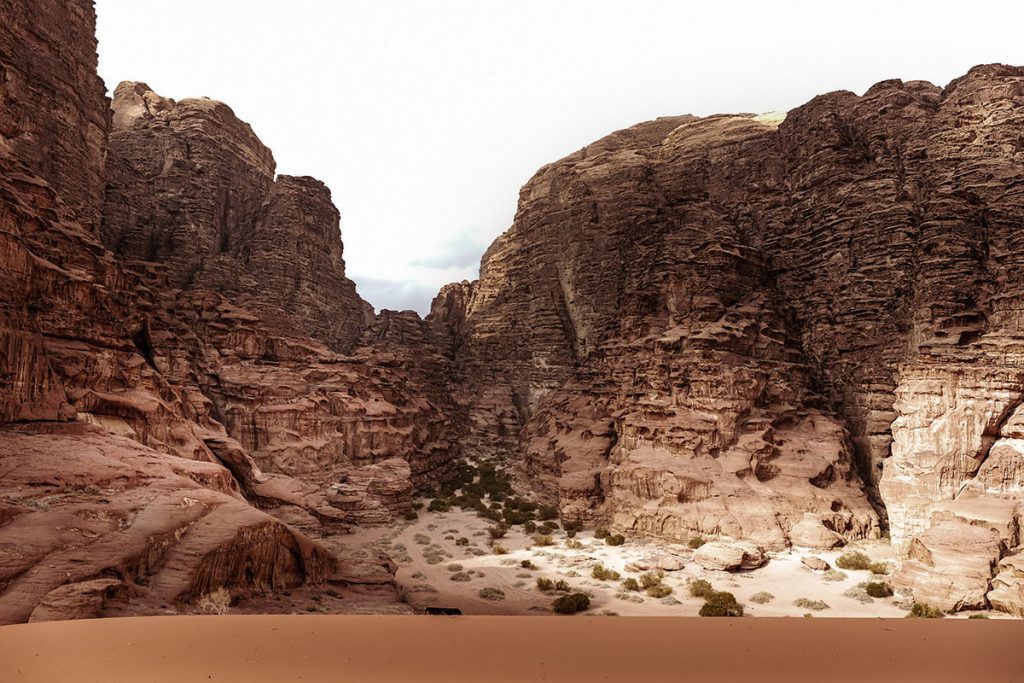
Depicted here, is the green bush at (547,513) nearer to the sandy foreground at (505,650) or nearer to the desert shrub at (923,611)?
the desert shrub at (923,611)

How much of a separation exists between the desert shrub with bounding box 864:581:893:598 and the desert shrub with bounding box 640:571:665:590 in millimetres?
7094

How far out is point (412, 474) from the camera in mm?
31828

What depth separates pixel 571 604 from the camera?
15305 mm

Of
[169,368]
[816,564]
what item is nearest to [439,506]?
[169,368]

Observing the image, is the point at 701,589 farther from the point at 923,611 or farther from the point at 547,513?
the point at 547,513

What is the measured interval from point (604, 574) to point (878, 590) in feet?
31.6

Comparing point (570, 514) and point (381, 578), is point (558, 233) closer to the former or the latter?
point (570, 514)

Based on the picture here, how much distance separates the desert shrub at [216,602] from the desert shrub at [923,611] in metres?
19.0

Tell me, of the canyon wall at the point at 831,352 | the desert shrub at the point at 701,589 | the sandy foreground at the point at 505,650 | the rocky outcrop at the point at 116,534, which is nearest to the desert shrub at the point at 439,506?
the canyon wall at the point at 831,352

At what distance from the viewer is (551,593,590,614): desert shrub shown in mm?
15055

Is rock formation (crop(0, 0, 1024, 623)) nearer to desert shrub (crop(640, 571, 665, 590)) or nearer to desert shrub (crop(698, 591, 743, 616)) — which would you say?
desert shrub (crop(698, 591, 743, 616))

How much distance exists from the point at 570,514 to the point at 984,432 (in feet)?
61.7

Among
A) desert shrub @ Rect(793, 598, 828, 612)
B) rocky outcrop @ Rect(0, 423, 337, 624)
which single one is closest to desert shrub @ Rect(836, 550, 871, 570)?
desert shrub @ Rect(793, 598, 828, 612)

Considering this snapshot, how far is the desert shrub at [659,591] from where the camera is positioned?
17125 mm
